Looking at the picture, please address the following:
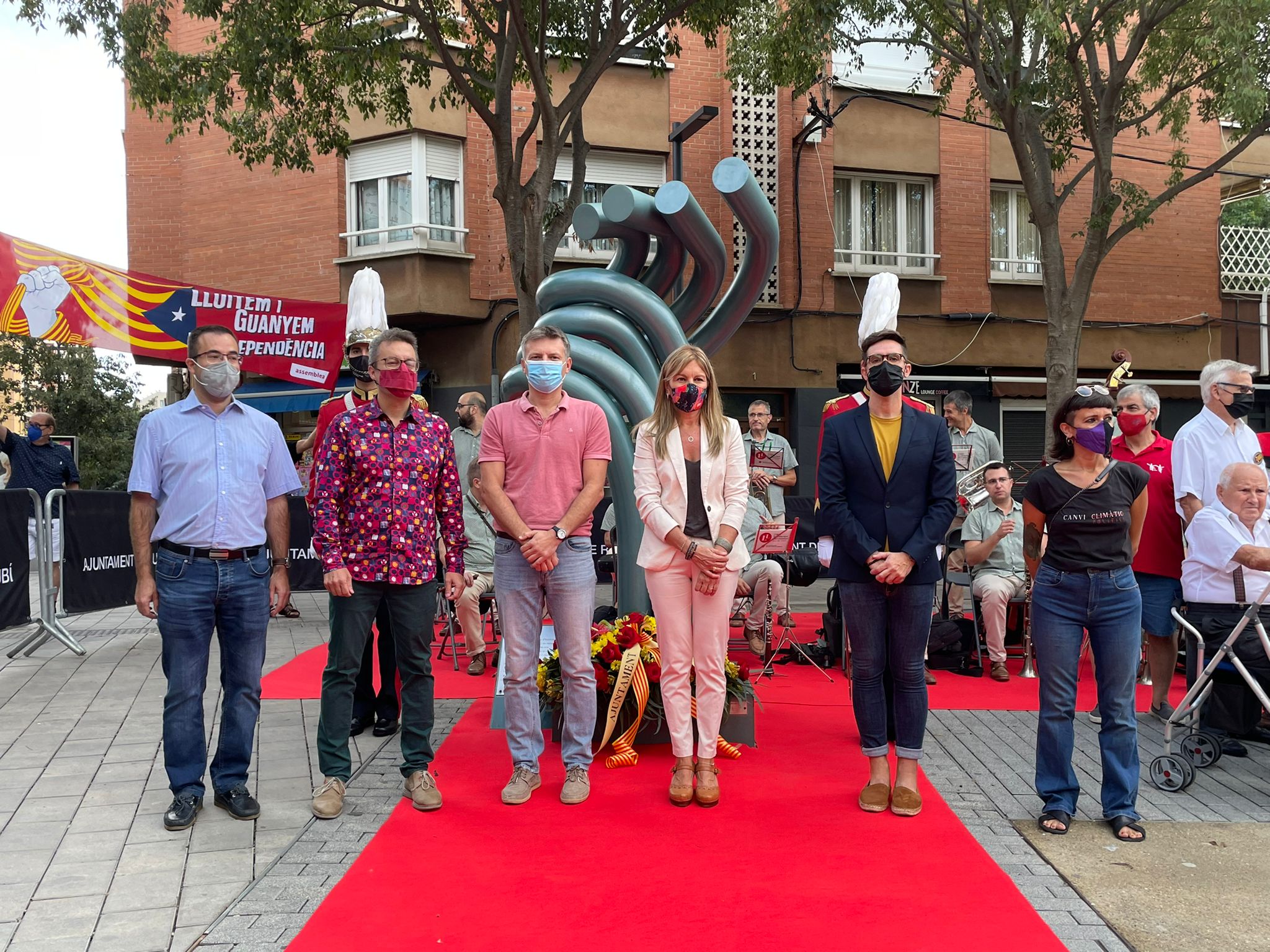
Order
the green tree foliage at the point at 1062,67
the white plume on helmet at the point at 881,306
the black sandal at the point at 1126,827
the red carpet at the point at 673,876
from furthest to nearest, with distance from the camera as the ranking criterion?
1. the green tree foliage at the point at 1062,67
2. the white plume on helmet at the point at 881,306
3. the black sandal at the point at 1126,827
4. the red carpet at the point at 673,876

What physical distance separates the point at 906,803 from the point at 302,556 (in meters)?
8.97

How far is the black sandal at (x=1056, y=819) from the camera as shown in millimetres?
4562

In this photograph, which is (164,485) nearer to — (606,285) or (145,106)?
(606,285)

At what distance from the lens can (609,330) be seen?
6879 millimetres

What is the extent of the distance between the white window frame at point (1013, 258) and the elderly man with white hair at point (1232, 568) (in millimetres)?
14419

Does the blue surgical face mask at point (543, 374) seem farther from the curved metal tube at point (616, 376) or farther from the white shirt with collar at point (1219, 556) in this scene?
the white shirt with collar at point (1219, 556)

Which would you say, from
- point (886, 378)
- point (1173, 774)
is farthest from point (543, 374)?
point (1173, 774)

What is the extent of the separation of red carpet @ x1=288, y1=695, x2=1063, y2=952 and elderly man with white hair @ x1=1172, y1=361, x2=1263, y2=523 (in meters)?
2.50

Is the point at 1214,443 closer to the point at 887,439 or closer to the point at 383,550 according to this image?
the point at 887,439

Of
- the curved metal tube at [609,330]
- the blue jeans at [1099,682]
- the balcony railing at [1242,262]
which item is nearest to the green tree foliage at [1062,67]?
the balcony railing at [1242,262]

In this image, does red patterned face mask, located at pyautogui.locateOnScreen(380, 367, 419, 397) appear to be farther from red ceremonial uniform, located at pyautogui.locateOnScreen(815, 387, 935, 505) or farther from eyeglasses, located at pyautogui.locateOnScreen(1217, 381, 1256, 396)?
eyeglasses, located at pyautogui.locateOnScreen(1217, 381, 1256, 396)

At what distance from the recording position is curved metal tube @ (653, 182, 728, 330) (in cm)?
664

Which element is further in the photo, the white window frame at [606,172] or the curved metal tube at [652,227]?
the white window frame at [606,172]

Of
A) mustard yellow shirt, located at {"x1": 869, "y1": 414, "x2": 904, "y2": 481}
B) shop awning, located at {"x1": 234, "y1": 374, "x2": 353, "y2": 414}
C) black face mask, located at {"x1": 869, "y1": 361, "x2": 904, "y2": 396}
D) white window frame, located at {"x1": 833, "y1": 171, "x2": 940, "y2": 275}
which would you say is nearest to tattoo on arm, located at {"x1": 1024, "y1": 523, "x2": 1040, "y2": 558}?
mustard yellow shirt, located at {"x1": 869, "y1": 414, "x2": 904, "y2": 481}
